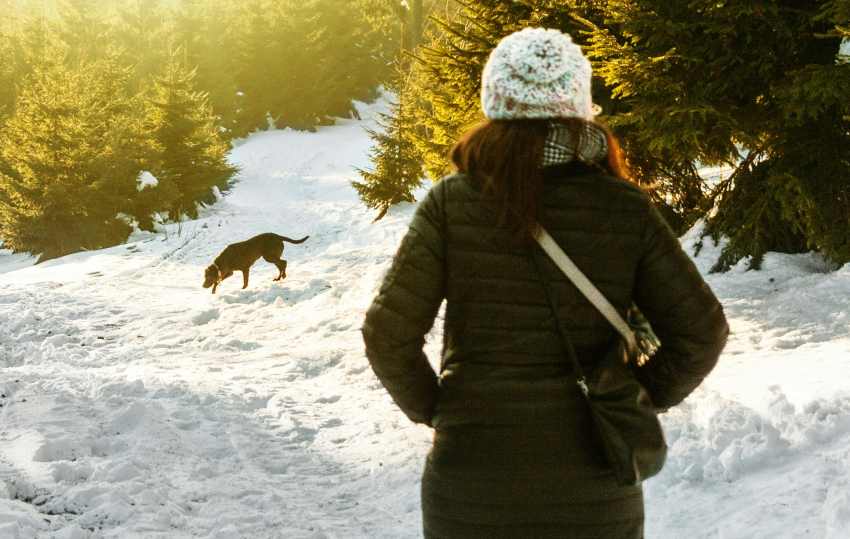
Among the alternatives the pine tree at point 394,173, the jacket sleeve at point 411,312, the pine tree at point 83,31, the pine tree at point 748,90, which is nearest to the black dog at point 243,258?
the pine tree at point 394,173

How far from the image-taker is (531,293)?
196 cm

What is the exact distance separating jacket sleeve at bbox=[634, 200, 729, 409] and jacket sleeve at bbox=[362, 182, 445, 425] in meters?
0.56

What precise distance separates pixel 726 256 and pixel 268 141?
36562 mm

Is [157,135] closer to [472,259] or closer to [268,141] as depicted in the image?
[268,141]

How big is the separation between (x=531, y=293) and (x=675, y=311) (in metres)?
0.41

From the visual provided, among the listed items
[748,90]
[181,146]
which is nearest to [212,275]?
[748,90]

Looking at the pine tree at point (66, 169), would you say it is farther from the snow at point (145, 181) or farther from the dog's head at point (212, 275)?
the dog's head at point (212, 275)

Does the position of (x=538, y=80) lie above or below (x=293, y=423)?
above

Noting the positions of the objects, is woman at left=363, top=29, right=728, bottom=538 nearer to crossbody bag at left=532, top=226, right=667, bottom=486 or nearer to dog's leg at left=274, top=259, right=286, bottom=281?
crossbody bag at left=532, top=226, right=667, bottom=486

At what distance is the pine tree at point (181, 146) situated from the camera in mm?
26969

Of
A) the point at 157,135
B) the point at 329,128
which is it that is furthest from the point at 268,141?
the point at 157,135

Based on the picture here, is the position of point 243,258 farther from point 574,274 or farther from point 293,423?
point 574,274

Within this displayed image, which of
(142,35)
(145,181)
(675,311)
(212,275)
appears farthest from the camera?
(142,35)

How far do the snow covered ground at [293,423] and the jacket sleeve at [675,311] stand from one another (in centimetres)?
214
